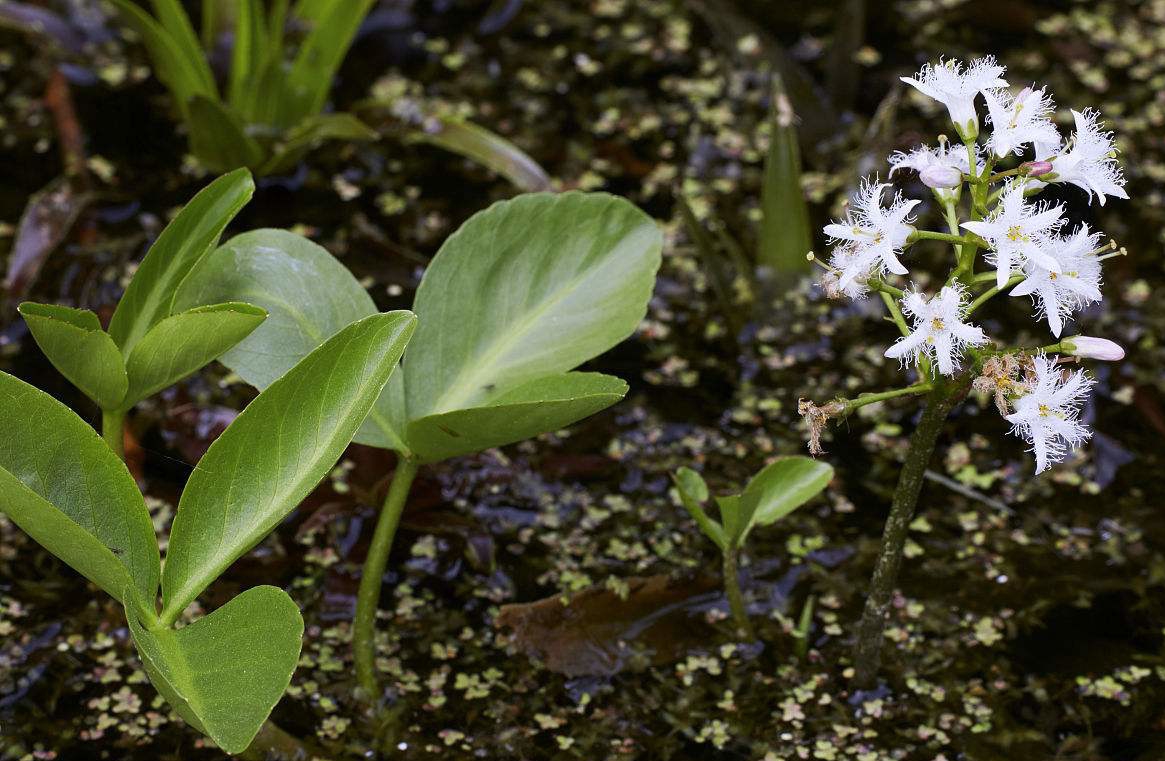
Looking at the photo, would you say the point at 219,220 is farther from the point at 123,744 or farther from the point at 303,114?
the point at 303,114

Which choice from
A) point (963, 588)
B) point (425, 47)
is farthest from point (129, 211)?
point (963, 588)

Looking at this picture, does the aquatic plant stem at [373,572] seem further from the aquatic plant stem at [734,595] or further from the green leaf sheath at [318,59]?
the green leaf sheath at [318,59]

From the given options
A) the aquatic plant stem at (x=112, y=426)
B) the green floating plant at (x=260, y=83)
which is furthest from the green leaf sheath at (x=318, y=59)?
the aquatic plant stem at (x=112, y=426)

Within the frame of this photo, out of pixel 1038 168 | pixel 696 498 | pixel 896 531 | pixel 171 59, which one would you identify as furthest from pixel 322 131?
pixel 1038 168

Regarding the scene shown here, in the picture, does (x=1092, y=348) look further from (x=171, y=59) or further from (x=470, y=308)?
(x=171, y=59)

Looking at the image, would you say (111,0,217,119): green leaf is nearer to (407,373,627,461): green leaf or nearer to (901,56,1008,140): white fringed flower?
(407,373,627,461): green leaf

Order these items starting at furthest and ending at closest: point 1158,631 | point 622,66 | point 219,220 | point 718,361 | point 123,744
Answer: point 622,66, point 718,361, point 1158,631, point 123,744, point 219,220

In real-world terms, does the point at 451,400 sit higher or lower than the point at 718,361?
higher
